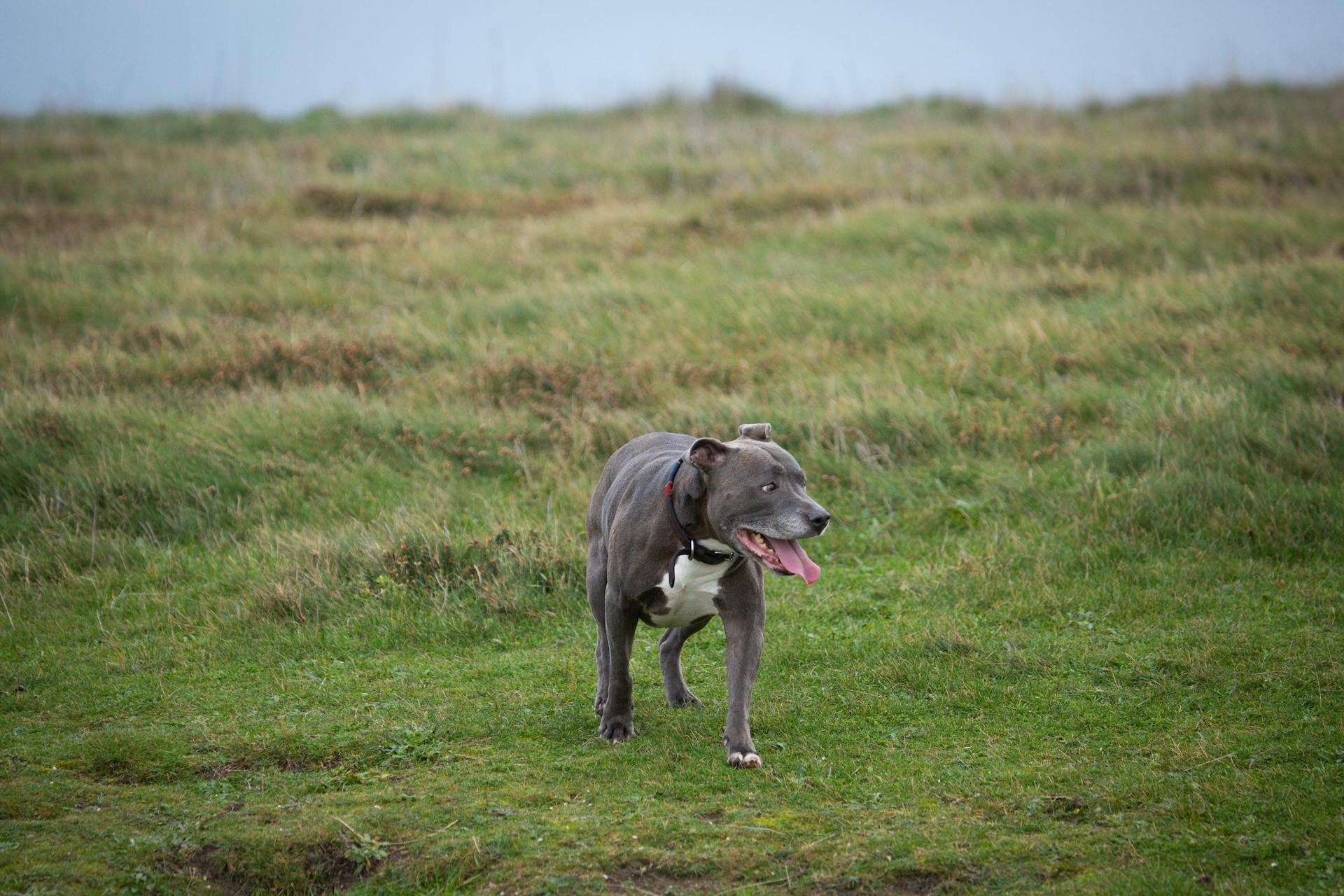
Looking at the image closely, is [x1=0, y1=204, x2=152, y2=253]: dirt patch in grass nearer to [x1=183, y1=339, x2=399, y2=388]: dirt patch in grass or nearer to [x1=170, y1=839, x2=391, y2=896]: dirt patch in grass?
[x1=183, y1=339, x2=399, y2=388]: dirt patch in grass

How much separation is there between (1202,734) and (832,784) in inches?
84.2

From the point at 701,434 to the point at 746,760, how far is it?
18.6 feet

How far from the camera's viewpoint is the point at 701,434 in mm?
11633

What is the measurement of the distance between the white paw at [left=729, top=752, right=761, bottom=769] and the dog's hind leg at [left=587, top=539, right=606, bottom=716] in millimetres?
993

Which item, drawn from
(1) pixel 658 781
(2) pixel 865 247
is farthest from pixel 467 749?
(2) pixel 865 247

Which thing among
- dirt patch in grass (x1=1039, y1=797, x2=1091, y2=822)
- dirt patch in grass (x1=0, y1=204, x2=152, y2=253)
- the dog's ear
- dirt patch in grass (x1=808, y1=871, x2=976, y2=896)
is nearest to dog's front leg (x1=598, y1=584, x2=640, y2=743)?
the dog's ear

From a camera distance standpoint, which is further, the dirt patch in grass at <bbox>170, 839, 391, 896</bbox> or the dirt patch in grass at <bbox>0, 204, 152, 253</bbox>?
the dirt patch in grass at <bbox>0, 204, 152, 253</bbox>

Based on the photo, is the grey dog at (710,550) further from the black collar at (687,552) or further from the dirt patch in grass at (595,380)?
the dirt patch in grass at (595,380)

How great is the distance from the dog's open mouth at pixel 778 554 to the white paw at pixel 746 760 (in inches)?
40.7

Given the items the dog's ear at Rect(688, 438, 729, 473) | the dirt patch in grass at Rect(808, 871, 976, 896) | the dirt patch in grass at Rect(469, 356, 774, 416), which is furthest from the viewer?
the dirt patch in grass at Rect(469, 356, 774, 416)

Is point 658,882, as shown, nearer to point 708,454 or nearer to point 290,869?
point 290,869

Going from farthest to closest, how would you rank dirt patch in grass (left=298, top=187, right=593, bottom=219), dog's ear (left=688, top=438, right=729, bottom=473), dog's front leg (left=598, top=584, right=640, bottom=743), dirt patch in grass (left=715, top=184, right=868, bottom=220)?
dirt patch in grass (left=298, top=187, right=593, bottom=219)
dirt patch in grass (left=715, top=184, right=868, bottom=220)
dog's front leg (left=598, top=584, right=640, bottom=743)
dog's ear (left=688, top=438, right=729, bottom=473)

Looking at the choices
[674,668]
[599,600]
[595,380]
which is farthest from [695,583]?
[595,380]

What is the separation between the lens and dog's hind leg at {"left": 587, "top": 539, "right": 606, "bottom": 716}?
700 centimetres
